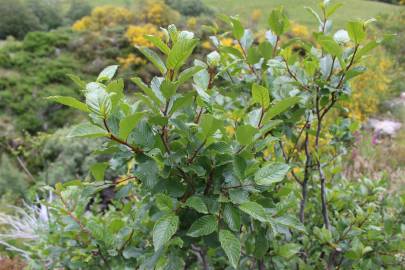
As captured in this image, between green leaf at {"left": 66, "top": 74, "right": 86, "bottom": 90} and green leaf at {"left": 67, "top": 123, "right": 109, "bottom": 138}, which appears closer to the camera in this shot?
green leaf at {"left": 67, "top": 123, "right": 109, "bottom": 138}

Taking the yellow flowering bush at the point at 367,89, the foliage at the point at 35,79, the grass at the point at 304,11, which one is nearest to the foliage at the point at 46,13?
the foliage at the point at 35,79

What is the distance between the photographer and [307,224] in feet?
5.37

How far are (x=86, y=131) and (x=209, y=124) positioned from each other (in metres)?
0.22

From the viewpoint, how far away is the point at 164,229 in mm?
749

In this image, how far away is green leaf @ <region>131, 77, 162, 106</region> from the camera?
737 millimetres

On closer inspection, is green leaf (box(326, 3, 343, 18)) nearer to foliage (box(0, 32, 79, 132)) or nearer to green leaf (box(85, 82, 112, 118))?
green leaf (box(85, 82, 112, 118))

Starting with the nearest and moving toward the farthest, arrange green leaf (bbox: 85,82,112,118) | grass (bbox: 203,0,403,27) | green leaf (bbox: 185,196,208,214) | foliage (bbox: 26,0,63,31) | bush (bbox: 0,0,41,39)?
green leaf (bbox: 85,82,112,118), green leaf (bbox: 185,196,208,214), grass (bbox: 203,0,403,27), bush (bbox: 0,0,41,39), foliage (bbox: 26,0,63,31)

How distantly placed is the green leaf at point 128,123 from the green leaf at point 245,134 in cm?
19

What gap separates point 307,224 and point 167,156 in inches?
39.4

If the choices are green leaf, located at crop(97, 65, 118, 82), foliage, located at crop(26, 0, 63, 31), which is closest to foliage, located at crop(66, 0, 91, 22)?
foliage, located at crop(26, 0, 63, 31)

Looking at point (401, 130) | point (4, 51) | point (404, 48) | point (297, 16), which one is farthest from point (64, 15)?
point (401, 130)

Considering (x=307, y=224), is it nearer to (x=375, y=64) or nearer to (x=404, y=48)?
(x=375, y=64)

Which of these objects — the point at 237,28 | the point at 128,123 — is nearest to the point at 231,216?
the point at 128,123

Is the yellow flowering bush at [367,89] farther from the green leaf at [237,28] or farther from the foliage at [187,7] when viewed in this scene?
the foliage at [187,7]
